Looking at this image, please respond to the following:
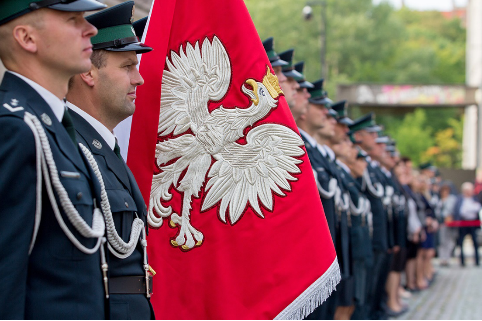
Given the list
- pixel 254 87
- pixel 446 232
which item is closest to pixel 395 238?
pixel 254 87

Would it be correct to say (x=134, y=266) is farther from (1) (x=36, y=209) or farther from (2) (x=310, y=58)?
(2) (x=310, y=58)

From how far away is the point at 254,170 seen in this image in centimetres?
334

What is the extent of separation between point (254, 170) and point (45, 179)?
1.50 meters

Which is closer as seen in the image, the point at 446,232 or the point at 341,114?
the point at 341,114

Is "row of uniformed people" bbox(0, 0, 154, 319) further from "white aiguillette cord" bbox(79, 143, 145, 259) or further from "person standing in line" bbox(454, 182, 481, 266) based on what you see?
"person standing in line" bbox(454, 182, 481, 266)

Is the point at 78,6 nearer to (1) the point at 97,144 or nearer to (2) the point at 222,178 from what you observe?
(1) the point at 97,144

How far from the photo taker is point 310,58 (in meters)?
45.5

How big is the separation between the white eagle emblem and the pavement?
5.77m

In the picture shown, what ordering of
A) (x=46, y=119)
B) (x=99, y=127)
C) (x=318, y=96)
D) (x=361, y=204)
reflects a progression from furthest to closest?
(x=361, y=204), (x=318, y=96), (x=99, y=127), (x=46, y=119)

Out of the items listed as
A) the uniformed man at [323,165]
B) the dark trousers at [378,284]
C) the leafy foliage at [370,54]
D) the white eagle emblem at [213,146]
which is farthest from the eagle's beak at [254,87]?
the leafy foliage at [370,54]

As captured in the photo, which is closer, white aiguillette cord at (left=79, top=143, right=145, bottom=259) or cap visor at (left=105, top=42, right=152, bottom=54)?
white aiguillette cord at (left=79, top=143, right=145, bottom=259)

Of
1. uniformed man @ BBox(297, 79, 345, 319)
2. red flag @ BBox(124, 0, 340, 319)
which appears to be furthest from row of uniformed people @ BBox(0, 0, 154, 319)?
uniformed man @ BBox(297, 79, 345, 319)

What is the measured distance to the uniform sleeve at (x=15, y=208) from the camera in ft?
6.13

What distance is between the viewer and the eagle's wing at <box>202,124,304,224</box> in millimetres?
3311
